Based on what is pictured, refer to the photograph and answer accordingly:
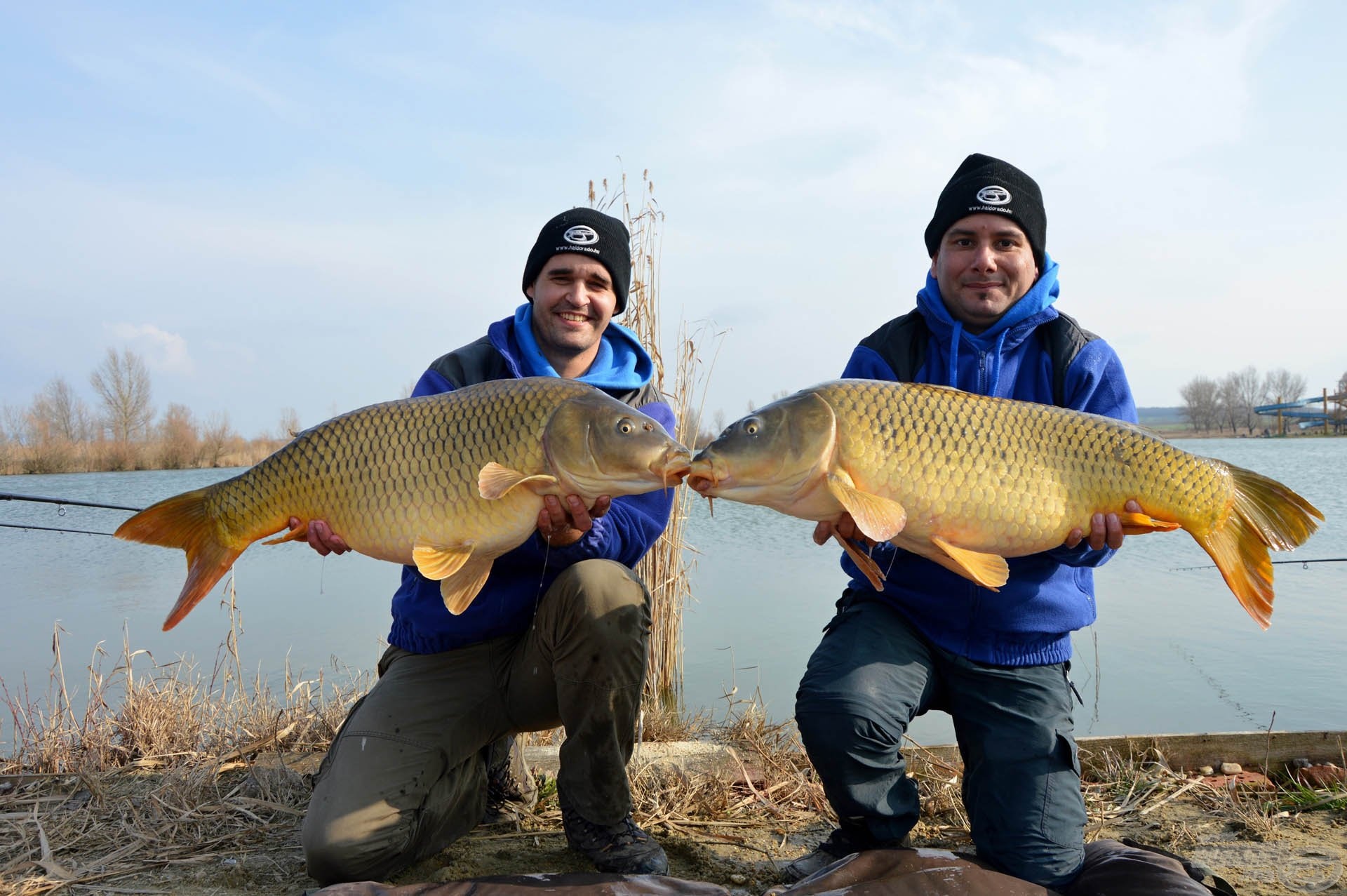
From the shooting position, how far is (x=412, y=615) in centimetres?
222

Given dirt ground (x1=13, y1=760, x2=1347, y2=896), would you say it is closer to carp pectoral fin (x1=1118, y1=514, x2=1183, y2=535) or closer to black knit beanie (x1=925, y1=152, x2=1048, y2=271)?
carp pectoral fin (x1=1118, y1=514, x2=1183, y2=535)

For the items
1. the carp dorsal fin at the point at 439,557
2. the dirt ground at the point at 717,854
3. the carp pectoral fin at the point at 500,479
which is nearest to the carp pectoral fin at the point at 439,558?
the carp dorsal fin at the point at 439,557

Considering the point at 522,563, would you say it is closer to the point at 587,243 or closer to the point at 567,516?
the point at 567,516

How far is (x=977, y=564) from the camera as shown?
5.98ft

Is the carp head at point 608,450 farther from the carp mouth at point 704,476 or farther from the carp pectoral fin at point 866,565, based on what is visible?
the carp pectoral fin at point 866,565

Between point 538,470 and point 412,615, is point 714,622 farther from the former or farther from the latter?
point 538,470

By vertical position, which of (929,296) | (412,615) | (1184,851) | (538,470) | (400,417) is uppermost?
(929,296)

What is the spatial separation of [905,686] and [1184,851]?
28.6 inches

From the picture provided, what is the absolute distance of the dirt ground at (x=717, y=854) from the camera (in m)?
1.84

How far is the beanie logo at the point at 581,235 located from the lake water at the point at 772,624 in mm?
1565

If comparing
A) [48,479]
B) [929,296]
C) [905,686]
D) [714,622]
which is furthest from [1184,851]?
[48,479]

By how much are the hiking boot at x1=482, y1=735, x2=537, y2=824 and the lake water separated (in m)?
0.94

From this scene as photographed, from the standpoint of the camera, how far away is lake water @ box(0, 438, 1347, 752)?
3.68 metres

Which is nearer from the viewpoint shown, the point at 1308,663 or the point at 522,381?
the point at 522,381
